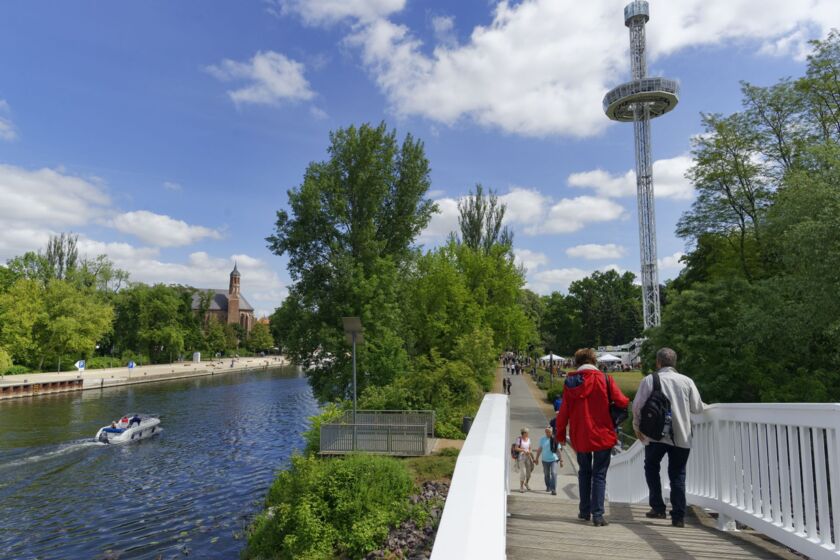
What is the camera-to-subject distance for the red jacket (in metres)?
4.70

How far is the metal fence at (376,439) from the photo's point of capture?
1662 centimetres

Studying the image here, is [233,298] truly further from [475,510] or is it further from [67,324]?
[475,510]

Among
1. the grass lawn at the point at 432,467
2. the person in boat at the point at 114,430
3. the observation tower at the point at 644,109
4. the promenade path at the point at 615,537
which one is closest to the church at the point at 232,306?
the observation tower at the point at 644,109

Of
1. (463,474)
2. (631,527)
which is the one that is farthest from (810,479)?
(463,474)

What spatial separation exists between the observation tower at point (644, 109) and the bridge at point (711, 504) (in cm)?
5470

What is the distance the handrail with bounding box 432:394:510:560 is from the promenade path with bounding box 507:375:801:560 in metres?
1.09

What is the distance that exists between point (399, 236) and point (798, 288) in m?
19.5

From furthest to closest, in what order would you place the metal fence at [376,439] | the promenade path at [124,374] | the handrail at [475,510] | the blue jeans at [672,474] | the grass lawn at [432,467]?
the promenade path at [124,374] → the metal fence at [376,439] → the grass lawn at [432,467] → the blue jeans at [672,474] → the handrail at [475,510]

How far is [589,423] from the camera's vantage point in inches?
185

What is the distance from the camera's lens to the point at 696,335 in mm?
19750

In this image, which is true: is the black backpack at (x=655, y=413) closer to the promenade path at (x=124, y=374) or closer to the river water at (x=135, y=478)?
the river water at (x=135, y=478)

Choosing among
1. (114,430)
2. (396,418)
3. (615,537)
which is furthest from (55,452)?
(615,537)

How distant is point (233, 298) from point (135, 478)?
4615 inches

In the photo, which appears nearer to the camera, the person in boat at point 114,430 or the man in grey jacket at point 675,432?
the man in grey jacket at point 675,432
